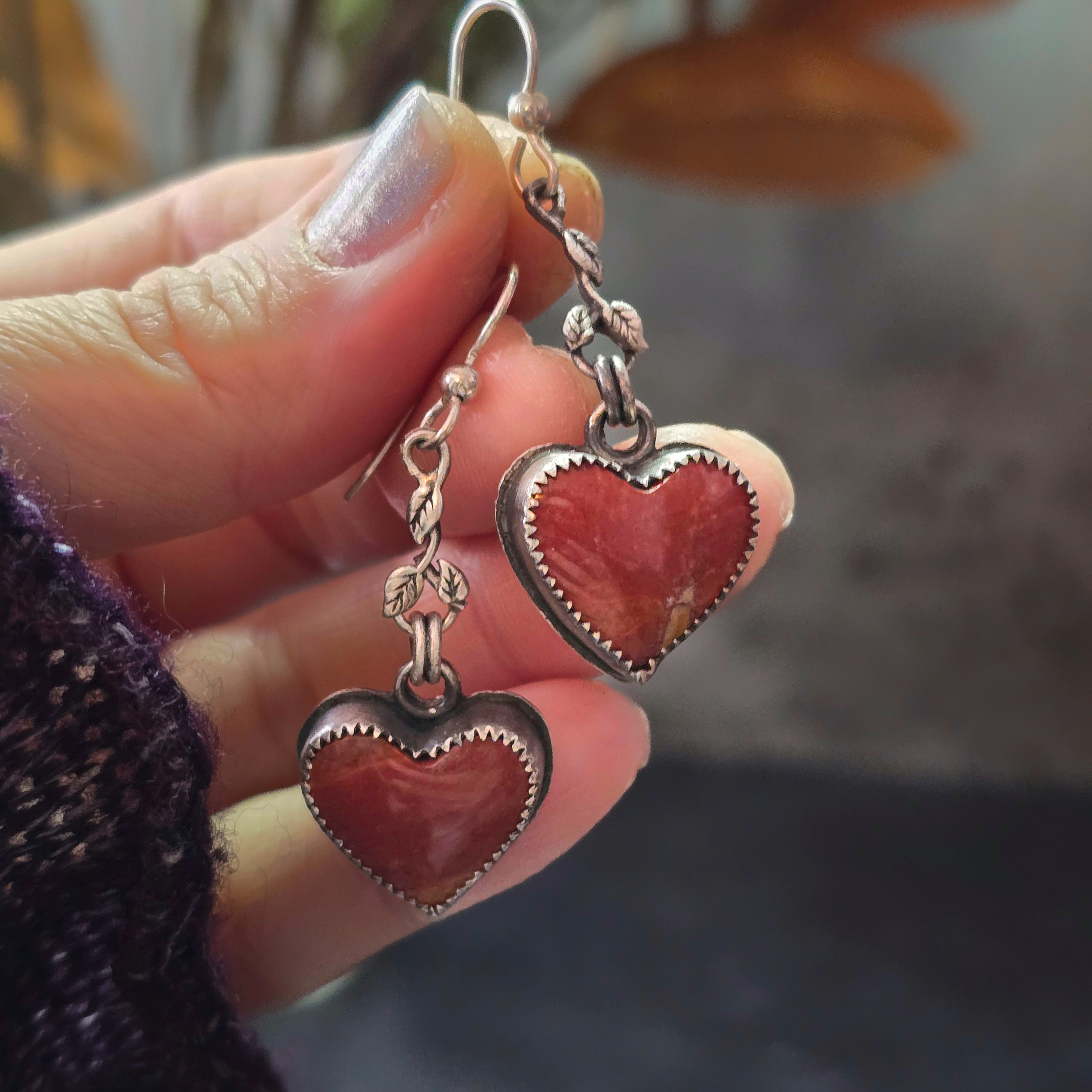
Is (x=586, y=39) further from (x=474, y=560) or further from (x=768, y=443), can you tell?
(x=474, y=560)

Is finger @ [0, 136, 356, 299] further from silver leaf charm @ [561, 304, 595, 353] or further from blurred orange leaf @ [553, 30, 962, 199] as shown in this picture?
blurred orange leaf @ [553, 30, 962, 199]

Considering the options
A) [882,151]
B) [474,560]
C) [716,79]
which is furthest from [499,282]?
[882,151]

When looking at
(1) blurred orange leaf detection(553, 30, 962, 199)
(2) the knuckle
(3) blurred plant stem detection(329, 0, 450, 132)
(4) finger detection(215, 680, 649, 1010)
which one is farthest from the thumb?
(1) blurred orange leaf detection(553, 30, 962, 199)

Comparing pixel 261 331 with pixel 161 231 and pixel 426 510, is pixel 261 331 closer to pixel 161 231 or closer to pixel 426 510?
pixel 426 510

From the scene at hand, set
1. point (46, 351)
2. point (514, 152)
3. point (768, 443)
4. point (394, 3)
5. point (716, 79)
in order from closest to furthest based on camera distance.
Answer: point (46, 351) → point (514, 152) → point (394, 3) → point (716, 79) → point (768, 443)

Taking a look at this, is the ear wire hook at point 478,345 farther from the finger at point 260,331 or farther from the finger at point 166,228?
the finger at point 166,228

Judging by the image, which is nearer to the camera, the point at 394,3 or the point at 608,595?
the point at 608,595
